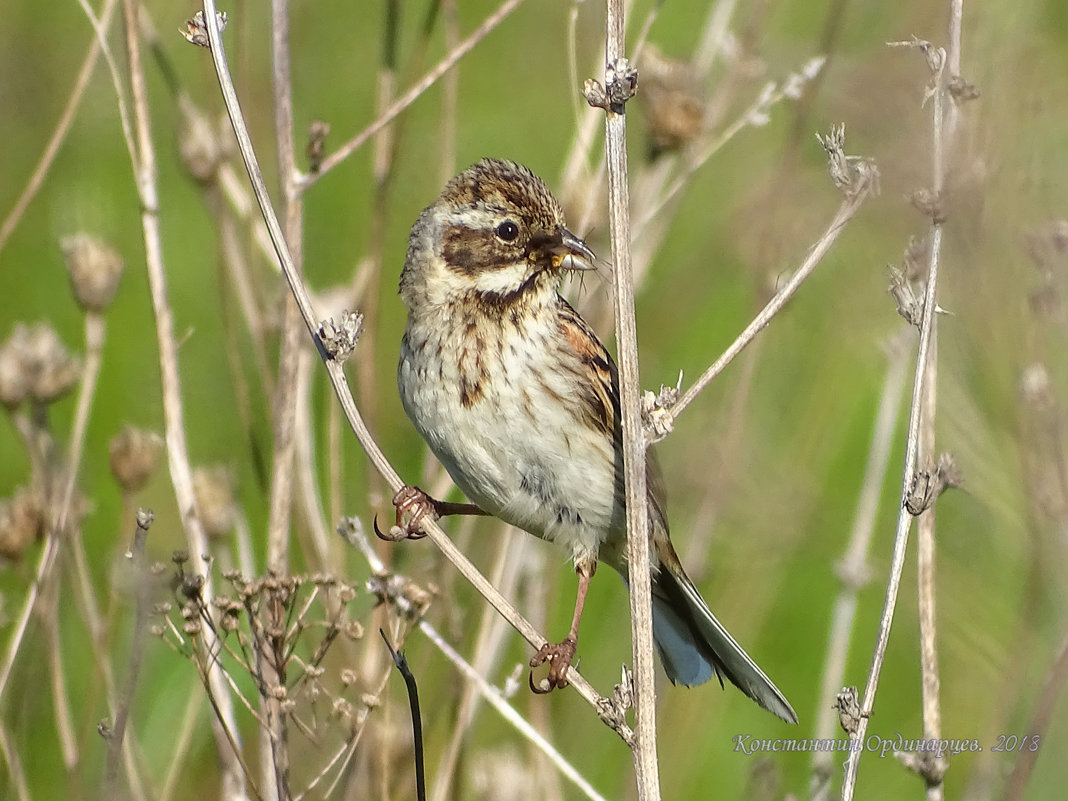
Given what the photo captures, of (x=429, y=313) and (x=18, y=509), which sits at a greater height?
(x=429, y=313)

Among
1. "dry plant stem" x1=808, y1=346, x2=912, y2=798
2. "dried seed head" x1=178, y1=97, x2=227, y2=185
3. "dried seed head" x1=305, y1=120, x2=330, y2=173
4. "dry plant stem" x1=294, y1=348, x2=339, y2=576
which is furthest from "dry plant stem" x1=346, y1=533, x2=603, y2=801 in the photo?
"dried seed head" x1=178, y1=97, x2=227, y2=185

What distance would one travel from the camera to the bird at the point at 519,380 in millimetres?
3406

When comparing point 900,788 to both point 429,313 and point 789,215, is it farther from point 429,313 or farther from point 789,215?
point 429,313

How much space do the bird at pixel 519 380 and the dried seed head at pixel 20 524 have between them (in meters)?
0.90

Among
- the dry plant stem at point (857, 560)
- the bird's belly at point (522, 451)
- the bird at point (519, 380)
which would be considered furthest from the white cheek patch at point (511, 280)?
the dry plant stem at point (857, 560)

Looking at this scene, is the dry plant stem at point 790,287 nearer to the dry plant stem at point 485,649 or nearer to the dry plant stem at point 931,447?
the dry plant stem at point 931,447

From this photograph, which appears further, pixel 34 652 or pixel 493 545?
pixel 493 545

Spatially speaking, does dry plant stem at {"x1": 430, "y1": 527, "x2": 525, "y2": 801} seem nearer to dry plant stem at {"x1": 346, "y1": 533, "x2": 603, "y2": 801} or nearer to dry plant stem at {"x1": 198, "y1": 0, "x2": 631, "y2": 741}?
dry plant stem at {"x1": 346, "y1": 533, "x2": 603, "y2": 801}

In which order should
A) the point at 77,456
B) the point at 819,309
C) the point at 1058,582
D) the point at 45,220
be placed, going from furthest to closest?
the point at 45,220, the point at 819,309, the point at 77,456, the point at 1058,582

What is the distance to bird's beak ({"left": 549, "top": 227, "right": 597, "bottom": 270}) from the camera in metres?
3.35

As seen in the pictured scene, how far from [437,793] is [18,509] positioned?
1.26 meters

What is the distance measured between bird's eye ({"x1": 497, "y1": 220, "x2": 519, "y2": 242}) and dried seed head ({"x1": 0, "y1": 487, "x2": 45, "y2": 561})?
1306 mm

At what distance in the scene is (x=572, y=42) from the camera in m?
3.62

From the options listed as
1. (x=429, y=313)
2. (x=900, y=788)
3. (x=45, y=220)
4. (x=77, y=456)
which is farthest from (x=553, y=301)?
(x=45, y=220)
